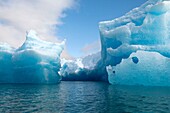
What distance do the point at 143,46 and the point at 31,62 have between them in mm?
21841

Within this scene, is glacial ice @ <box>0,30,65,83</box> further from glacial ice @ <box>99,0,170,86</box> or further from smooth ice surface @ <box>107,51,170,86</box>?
smooth ice surface @ <box>107,51,170,86</box>

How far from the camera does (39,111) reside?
43.5ft

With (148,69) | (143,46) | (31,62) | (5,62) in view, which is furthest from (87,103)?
(5,62)

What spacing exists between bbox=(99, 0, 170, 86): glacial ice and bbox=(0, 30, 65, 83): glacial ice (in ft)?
40.0

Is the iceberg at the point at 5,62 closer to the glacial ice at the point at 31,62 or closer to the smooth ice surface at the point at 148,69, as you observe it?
the glacial ice at the point at 31,62

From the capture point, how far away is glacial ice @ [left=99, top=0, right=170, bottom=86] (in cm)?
3419

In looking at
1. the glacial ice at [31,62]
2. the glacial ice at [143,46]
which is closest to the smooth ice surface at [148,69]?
the glacial ice at [143,46]

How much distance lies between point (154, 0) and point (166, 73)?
48.0 ft

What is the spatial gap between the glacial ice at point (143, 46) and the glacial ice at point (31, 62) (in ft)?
40.0

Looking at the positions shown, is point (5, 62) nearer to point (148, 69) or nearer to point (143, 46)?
point (143, 46)

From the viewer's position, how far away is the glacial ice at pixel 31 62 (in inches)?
1672

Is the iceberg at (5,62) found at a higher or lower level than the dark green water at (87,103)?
higher

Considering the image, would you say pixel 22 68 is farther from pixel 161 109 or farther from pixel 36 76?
pixel 161 109

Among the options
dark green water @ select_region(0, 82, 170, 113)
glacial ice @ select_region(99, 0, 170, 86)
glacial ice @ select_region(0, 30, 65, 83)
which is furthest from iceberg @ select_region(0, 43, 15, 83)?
dark green water @ select_region(0, 82, 170, 113)
